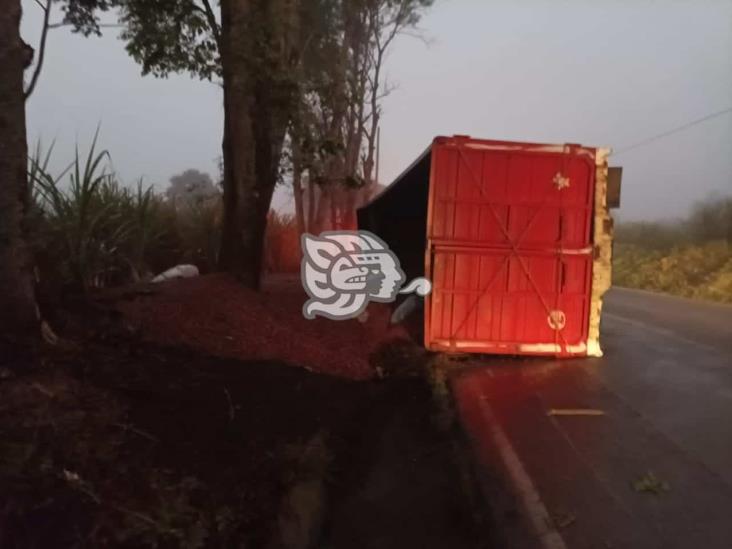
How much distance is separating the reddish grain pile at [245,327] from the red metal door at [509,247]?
1.53 metres

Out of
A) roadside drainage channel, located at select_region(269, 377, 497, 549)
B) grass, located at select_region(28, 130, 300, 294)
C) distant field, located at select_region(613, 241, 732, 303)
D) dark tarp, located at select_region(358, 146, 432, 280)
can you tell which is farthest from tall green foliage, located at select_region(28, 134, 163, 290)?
distant field, located at select_region(613, 241, 732, 303)

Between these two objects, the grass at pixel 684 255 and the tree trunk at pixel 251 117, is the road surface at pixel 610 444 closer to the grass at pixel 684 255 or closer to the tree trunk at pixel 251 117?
the tree trunk at pixel 251 117

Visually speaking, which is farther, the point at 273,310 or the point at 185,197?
the point at 185,197

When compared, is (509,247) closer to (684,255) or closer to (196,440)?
(196,440)

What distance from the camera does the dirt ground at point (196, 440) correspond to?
331 cm

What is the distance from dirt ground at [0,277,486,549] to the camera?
10.9ft

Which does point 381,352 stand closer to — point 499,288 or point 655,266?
point 499,288

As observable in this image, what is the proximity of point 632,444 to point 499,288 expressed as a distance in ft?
13.8

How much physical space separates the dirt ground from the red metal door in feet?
6.44

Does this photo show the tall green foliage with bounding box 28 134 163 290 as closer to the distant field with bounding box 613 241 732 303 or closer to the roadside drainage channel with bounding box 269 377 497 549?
the roadside drainage channel with bounding box 269 377 497 549

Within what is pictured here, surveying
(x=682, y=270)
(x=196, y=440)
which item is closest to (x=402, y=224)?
(x=682, y=270)

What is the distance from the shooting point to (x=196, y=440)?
14.6ft

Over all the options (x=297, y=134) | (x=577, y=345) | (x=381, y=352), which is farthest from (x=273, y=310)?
(x=577, y=345)

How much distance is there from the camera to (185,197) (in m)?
15.3
